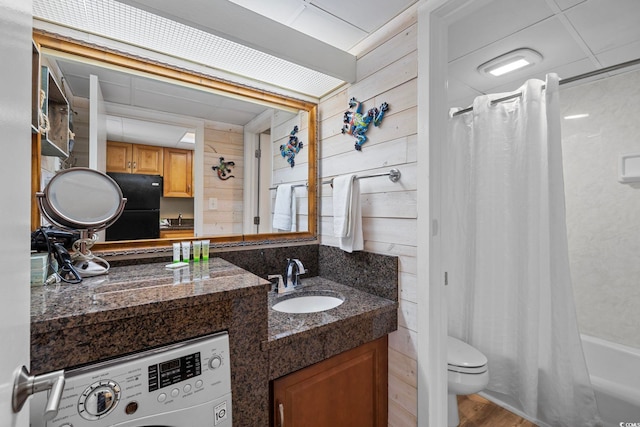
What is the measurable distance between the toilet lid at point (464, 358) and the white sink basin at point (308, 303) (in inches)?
30.8

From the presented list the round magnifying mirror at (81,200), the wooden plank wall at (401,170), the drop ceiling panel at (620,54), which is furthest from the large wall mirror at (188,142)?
the drop ceiling panel at (620,54)

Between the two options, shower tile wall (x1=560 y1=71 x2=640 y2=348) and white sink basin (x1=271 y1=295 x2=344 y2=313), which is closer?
white sink basin (x1=271 y1=295 x2=344 y2=313)

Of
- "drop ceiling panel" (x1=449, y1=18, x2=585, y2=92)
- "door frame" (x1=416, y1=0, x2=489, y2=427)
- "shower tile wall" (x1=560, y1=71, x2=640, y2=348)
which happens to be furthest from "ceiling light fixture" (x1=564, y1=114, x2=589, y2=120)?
"door frame" (x1=416, y1=0, x2=489, y2=427)

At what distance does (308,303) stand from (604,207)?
2165 mm

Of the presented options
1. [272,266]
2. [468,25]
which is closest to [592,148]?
[468,25]

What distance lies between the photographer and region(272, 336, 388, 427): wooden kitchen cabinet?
1.05 m

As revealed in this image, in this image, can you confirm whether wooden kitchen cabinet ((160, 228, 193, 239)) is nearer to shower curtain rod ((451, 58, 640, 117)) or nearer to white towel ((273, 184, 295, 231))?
white towel ((273, 184, 295, 231))

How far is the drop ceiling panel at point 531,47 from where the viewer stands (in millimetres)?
1480

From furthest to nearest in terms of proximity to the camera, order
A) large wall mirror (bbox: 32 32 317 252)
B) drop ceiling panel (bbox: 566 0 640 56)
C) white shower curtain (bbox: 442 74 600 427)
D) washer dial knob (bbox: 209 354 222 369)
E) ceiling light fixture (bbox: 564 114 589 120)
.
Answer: ceiling light fixture (bbox: 564 114 589 120) < white shower curtain (bbox: 442 74 600 427) < drop ceiling panel (bbox: 566 0 640 56) < large wall mirror (bbox: 32 32 317 252) < washer dial knob (bbox: 209 354 222 369)

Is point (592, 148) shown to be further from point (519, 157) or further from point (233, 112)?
point (233, 112)

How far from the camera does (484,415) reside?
180 cm

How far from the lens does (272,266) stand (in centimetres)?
165

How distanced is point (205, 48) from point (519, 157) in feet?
6.21

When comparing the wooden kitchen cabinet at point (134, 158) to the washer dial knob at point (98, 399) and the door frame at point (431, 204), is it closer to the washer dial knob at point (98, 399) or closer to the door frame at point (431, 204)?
the washer dial knob at point (98, 399)
